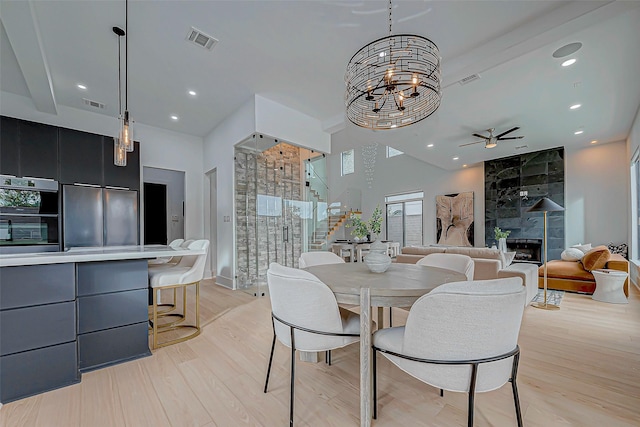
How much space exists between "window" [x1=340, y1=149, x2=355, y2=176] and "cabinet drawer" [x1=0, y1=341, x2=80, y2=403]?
31.8 feet

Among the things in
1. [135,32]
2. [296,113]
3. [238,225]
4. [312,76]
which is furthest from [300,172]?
[135,32]

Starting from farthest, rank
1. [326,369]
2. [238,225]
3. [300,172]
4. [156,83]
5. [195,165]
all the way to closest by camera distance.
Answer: [195,165]
[300,172]
[238,225]
[156,83]
[326,369]

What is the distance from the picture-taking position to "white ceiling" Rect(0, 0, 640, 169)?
254 cm

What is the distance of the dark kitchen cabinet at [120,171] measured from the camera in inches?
168

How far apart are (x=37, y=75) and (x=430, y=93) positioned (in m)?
4.63

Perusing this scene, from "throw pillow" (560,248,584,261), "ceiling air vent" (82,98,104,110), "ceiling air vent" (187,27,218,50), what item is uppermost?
"ceiling air vent" (187,27,218,50)

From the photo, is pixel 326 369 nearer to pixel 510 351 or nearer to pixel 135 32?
pixel 510 351

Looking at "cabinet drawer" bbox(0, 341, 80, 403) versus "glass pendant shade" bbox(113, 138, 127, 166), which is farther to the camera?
"glass pendant shade" bbox(113, 138, 127, 166)

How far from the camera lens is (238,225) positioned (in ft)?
15.6

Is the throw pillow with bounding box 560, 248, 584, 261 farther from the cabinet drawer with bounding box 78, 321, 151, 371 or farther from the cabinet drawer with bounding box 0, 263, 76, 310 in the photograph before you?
the cabinet drawer with bounding box 0, 263, 76, 310

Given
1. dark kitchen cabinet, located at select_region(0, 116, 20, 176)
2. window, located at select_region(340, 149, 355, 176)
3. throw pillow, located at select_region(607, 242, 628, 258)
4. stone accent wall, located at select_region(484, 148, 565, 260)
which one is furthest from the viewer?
window, located at select_region(340, 149, 355, 176)

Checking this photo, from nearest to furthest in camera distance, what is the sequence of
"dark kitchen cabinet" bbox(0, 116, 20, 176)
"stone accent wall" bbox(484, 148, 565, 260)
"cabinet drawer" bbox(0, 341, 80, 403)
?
"cabinet drawer" bbox(0, 341, 80, 403), "dark kitchen cabinet" bbox(0, 116, 20, 176), "stone accent wall" bbox(484, 148, 565, 260)

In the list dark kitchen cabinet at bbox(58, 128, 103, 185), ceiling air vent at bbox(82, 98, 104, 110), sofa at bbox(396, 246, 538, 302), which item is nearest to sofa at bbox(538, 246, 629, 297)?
sofa at bbox(396, 246, 538, 302)

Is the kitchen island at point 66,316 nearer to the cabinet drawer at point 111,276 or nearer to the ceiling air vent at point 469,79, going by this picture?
the cabinet drawer at point 111,276
